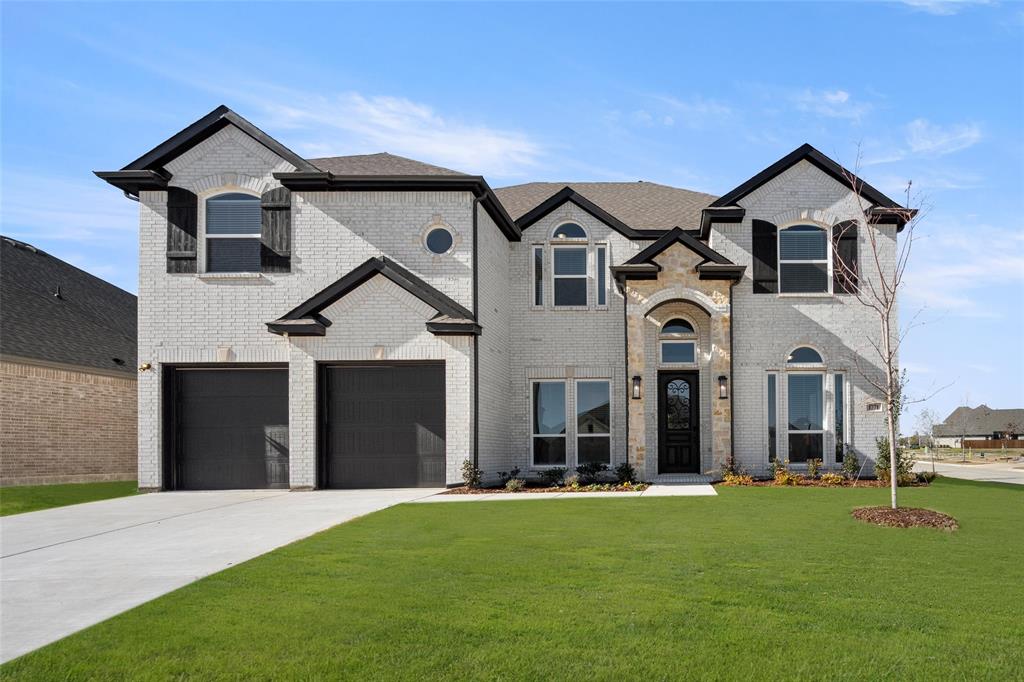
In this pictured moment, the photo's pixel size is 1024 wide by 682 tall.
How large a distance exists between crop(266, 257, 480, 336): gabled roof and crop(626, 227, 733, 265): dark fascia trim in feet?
15.1

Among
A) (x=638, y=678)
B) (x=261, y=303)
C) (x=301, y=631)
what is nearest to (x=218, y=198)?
(x=261, y=303)

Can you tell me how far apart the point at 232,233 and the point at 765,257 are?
496 inches

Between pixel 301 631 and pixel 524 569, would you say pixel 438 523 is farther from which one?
pixel 301 631

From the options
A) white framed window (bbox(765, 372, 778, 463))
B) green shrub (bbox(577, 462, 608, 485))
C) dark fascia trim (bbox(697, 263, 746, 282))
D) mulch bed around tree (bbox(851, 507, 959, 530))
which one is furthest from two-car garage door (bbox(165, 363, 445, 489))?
mulch bed around tree (bbox(851, 507, 959, 530))

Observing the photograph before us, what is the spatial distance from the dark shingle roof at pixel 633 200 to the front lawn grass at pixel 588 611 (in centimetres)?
1269

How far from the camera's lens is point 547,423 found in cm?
2144

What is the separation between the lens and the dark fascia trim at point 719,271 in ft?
64.3

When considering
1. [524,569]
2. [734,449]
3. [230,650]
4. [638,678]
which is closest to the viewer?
[638,678]

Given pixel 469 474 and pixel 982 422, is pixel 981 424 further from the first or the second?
pixel 469 474

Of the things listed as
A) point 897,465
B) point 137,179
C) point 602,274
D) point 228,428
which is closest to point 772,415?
point 897,465

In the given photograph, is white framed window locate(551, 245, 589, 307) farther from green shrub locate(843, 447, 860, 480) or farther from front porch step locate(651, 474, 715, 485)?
green shrub locate(843, 447, 860, 480)

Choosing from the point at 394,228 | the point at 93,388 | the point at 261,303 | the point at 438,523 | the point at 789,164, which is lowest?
the point at 438,523

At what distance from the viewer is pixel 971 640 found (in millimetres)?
6223

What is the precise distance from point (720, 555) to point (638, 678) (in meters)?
4.07
